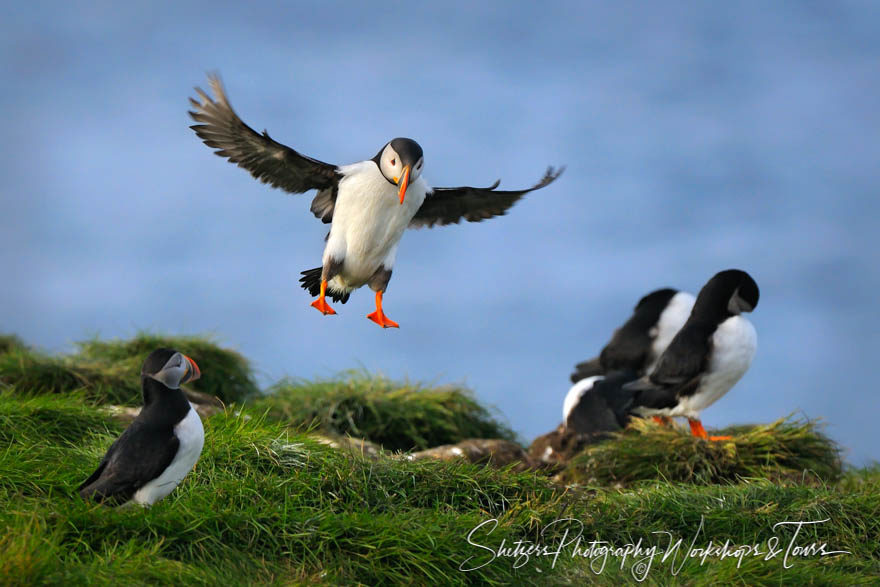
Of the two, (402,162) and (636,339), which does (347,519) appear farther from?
(636,339)

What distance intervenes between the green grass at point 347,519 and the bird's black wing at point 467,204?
5.20ft

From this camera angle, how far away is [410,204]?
4938mm

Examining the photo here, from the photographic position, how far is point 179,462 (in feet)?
15.8

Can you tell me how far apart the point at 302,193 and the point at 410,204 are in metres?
0.96

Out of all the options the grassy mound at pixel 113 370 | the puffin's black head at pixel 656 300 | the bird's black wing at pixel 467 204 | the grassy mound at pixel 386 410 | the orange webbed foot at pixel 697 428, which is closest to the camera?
the bird's black wing at pixel 467 204

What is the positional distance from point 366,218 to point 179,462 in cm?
156

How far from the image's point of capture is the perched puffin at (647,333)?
1095 cm

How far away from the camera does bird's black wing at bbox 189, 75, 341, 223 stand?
520 cm

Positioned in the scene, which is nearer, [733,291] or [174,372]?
[174,372]

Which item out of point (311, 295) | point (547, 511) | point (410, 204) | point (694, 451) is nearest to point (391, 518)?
point (547, 511)

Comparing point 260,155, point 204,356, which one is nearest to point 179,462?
point 260,155

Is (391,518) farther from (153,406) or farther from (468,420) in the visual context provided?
(468,420)

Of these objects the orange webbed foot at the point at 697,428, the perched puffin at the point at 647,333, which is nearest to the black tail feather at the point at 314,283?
the orange webbed foot at the point at 697,428

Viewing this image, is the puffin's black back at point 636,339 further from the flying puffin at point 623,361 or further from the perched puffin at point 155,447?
the perched puffin at point 155,447
